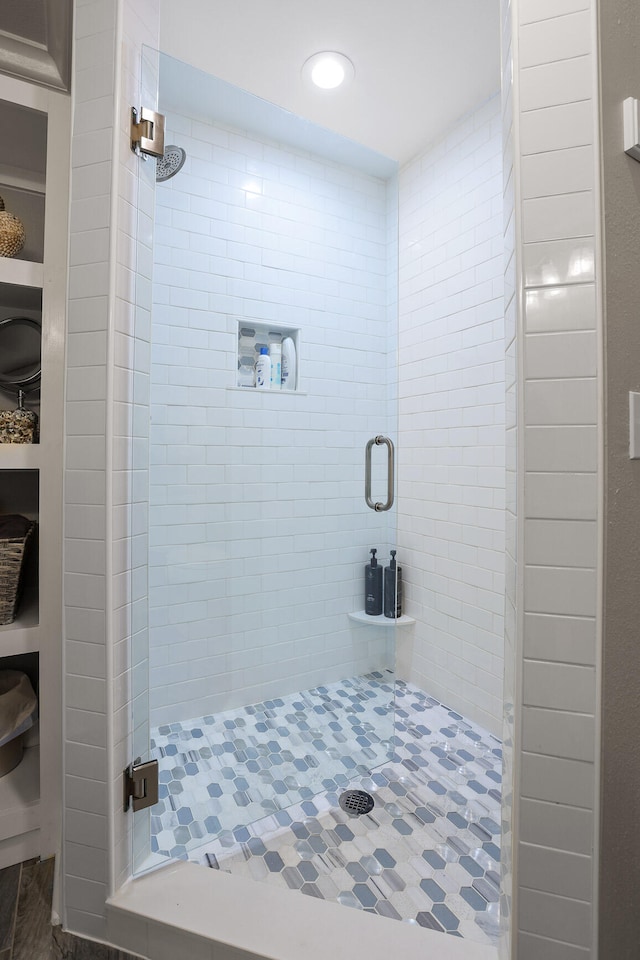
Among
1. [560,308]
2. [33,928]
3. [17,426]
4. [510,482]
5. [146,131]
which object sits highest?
[146,131]

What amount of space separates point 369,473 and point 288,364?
→ 49 centimetres

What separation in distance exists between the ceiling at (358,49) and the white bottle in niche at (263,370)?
1051 millimetres

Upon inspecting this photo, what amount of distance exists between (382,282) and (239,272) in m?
0.57

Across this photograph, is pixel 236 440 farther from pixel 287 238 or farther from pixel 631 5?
pixel 631 5

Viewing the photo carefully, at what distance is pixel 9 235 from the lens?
4.19ft

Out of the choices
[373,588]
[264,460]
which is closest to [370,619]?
[373,588]

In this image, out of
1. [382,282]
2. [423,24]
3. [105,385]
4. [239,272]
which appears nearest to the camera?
[105,385]

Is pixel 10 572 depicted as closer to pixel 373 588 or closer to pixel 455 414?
pixel 373 588

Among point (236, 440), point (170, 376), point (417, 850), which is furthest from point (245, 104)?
point (417, 850)

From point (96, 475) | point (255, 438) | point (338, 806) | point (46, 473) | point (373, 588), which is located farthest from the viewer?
point (373, 588)

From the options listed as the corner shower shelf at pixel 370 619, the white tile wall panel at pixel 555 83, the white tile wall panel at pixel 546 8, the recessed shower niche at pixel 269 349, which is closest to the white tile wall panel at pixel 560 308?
the white tile wall panel at pixel 555 83

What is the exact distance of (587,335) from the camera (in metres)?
0.81

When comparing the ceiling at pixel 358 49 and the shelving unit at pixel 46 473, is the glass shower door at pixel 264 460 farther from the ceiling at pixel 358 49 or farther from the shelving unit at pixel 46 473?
the shelving unit at pixel 46 473

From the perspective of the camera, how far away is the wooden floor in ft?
3.34
